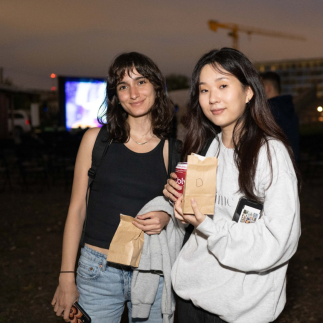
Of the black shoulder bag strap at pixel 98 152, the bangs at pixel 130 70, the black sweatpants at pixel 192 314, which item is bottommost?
the black sweatpants at pixel 192 314

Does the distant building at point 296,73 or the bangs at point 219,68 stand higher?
the distant building at point 296,73

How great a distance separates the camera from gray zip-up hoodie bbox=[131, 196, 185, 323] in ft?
5.83

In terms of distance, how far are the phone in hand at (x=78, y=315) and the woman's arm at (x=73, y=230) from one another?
26 mm

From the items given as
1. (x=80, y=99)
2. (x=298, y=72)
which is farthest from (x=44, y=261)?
(x=298, y=72)

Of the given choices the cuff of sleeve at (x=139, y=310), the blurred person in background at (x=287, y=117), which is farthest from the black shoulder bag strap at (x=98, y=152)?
the blurred person in background at (x=287, y=117)

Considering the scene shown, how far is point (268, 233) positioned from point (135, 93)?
1.03 meters

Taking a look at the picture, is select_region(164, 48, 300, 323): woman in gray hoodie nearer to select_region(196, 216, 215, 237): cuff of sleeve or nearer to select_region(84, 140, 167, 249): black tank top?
select_region(196, 216, 215, 237): cuff of sleeve

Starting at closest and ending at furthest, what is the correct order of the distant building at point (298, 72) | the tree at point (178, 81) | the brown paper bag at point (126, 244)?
the brown paper bag at point (126, 244)
the tree at point (178, 81)
the distant building at point (298, 72)

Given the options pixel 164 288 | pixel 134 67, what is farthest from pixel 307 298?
pixel 134 67

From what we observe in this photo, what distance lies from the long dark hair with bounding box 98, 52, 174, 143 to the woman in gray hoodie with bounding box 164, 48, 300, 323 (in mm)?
394

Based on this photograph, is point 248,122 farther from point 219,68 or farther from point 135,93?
point 135,93

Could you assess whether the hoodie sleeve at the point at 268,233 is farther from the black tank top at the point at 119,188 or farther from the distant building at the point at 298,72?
the distant building at the point at 298,72

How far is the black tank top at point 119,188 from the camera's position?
6.16 ft

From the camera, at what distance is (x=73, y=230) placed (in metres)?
Result: 1.90
